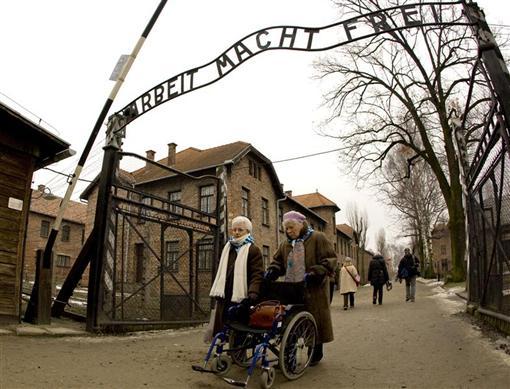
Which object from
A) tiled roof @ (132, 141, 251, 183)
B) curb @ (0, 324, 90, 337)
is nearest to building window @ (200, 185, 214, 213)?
tiled roof @ (132, 141, 251, 183)

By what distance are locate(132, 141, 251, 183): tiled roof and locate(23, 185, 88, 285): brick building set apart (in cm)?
1017

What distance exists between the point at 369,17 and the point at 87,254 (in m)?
5.78

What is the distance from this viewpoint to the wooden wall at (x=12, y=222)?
7.10 metres

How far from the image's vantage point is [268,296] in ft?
15.7

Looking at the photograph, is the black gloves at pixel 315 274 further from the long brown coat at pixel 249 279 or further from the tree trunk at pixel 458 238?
the tree trunk at pixel 458 238

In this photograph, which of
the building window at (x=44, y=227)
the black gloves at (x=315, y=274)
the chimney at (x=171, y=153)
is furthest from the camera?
the building window at (x=44, y=227)

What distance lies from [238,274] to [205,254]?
484 cm

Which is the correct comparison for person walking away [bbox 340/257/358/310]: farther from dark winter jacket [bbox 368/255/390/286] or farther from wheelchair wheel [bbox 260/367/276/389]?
wheelchair wheel [bbox 260/367/276/389]

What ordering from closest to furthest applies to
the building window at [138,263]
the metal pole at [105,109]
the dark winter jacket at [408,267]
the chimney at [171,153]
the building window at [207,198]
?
1. the metal pole at [105,109]
2. the building window at [138,263]
3. the dark winter jacket at [408,267]
4. the building window at [207,198]
5. the chimney at [171,153]

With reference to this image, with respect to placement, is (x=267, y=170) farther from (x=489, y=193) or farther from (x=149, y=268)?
(x=489, y=193)

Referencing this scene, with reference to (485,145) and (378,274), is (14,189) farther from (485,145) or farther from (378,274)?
(378,274)

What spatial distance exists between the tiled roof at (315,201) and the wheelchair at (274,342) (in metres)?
42.3

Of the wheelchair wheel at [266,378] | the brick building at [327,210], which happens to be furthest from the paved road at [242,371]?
the brick building at [327,210]

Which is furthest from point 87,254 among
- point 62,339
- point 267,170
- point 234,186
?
point 267,170
